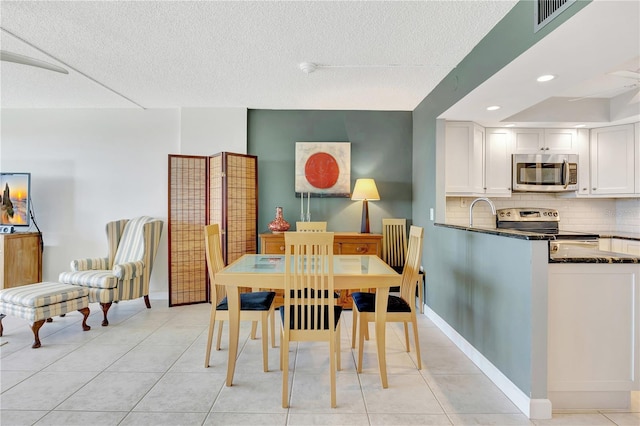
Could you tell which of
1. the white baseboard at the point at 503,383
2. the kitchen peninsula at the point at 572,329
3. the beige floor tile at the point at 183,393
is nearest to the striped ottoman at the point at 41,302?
the beige floor tile at the point at 183,393

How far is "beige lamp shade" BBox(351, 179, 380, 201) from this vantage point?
3.98 metres

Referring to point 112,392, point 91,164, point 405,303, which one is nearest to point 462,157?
point 405,303

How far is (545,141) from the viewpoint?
12.9 feet

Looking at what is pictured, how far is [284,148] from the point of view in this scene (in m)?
4.37

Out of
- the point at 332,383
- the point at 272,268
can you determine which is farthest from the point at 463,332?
the point at 272,268

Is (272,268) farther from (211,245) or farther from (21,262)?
(21,262)

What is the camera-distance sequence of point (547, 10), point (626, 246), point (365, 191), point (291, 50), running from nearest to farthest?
point (547, 10)
point (291, 50)
point (626, 246)
point (365, 191)

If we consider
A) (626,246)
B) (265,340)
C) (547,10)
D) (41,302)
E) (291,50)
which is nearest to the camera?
(547,10)

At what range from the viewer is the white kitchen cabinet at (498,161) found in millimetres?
3885

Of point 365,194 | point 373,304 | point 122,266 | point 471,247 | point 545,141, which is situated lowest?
point 373,304

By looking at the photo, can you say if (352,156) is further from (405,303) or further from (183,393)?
(183,393)

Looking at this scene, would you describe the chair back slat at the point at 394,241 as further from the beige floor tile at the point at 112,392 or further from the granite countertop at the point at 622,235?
the beige floor tile at the point at 112,392

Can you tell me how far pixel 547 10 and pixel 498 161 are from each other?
93.1 inches

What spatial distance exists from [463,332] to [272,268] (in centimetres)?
175
